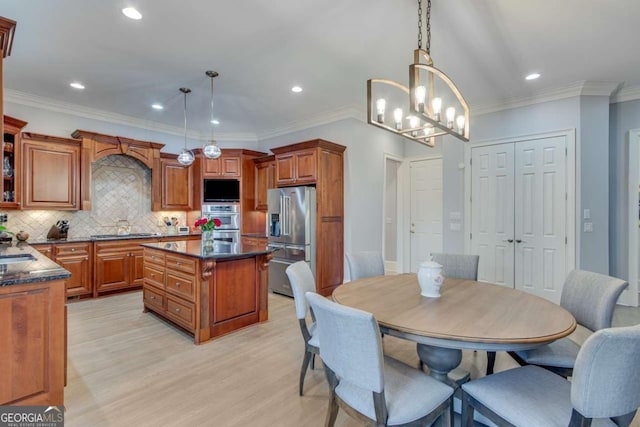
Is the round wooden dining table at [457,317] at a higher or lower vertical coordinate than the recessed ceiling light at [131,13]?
Answer: lower

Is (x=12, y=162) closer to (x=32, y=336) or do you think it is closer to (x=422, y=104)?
(x=32, y=336)

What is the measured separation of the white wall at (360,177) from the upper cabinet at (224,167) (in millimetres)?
1344

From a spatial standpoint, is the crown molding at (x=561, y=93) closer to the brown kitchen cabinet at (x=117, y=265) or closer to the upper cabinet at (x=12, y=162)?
the brown kitchen cabinet at (x=117, y=265)

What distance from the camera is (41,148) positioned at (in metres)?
4.27

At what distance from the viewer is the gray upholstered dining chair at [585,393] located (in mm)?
1105

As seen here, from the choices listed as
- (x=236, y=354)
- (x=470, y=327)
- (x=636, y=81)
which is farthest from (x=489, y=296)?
(x=636, y=81)

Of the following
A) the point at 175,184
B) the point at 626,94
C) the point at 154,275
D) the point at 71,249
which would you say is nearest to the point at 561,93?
the point at 626,94

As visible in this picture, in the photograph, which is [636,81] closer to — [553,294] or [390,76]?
[553,294]

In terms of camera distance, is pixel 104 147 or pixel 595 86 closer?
pixel 595 86

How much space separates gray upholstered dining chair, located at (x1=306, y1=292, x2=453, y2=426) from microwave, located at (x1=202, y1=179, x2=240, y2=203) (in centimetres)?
480

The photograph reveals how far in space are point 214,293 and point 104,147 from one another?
11.2 ft

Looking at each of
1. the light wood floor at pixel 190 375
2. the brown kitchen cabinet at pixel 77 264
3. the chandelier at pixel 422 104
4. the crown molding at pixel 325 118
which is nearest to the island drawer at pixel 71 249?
the brown kitchen cabinet at pixel 77 264

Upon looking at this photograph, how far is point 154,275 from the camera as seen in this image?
3.69 meters

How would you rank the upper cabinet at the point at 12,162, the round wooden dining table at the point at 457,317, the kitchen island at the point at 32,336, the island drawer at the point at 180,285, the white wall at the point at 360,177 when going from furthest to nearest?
the white wall at the point at 360,177
the upper cabinet at the point at 12,162
the island drawer at the point at 180,285
the kitchen island at the point at 32,336
the round wooden dining table at the point at 457,317
